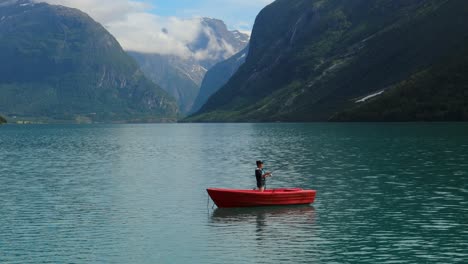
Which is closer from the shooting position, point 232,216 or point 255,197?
point 232,216

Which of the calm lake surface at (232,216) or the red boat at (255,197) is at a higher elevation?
the red boat at (255,197)

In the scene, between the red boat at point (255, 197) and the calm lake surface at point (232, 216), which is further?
the red boat at point (255, 197)

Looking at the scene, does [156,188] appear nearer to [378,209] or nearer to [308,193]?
[308,193]

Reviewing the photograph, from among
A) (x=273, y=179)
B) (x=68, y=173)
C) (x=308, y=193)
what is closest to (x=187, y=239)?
(x=308, y=193)

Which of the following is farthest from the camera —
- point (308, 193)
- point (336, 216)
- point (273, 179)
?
point (273, 179)

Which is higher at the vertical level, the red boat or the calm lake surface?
the red boat

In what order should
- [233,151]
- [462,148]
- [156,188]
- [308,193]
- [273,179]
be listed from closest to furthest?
[308,193]
[156,188]
[273,179]
[462,148]
[233,151]

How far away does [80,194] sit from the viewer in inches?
2864

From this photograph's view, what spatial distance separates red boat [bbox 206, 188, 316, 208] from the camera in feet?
196

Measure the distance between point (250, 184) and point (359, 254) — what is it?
3983 centimetres

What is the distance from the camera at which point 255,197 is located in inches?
2352

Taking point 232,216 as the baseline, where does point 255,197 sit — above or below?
above

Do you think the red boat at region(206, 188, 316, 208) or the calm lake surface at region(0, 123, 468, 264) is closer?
the calm lake surface at region(0, 123, 468, 264)

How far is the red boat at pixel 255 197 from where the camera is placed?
59.7 m
